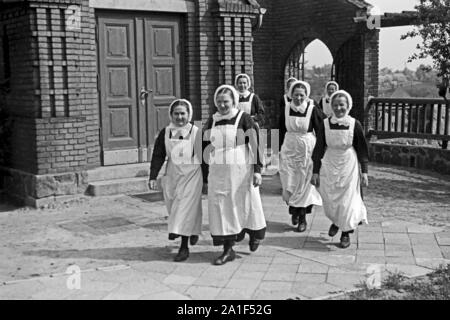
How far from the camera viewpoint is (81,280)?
5.37m

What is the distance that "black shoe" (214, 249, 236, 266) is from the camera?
19.2 ft

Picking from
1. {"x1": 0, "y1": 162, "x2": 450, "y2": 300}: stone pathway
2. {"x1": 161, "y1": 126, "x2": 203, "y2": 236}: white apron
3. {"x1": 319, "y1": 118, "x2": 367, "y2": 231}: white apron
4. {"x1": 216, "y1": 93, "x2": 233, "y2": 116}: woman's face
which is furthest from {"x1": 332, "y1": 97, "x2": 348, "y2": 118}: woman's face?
{"x1": 161, "y1": 126, "x2": 203, "y2": 236}: white apron

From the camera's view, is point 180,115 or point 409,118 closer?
point 180,115

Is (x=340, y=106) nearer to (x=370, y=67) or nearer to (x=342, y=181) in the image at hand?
(x=342, y=181)

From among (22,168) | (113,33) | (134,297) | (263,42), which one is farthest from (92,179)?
(263,42)

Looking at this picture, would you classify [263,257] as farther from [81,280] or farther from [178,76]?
[178,76]

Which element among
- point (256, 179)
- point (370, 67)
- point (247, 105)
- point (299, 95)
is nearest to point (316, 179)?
point (256, 179)

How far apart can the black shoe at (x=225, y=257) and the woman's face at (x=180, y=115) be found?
1380 mm

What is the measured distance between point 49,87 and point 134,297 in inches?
183

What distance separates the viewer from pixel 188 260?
19.7ft

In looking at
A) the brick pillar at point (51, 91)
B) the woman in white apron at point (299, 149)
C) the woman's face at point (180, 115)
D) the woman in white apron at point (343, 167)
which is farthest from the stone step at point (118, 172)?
the woman in white apron at point (343, 167)

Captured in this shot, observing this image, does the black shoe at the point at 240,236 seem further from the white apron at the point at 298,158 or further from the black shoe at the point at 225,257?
the white apron at the point at 298,158

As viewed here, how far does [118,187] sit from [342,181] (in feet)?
13.0

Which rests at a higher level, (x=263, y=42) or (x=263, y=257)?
(x=263, y=42)
